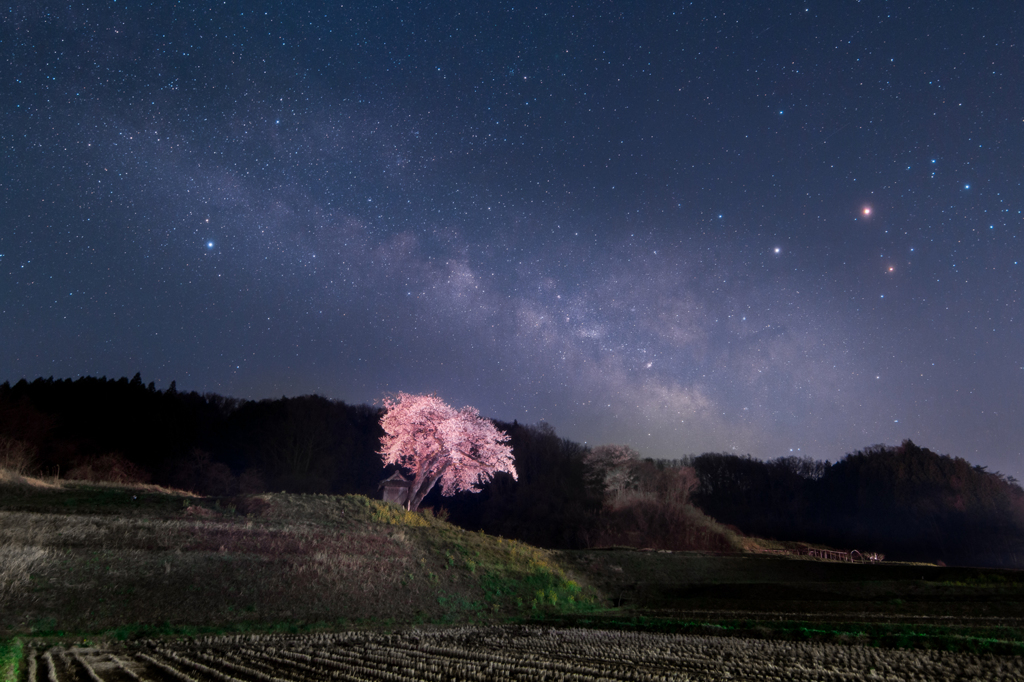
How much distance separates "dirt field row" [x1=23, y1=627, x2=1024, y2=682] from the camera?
8906 millimetres

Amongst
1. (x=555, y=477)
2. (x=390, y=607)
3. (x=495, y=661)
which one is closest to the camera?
(x=495, y=661)

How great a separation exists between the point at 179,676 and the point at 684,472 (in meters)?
52.9

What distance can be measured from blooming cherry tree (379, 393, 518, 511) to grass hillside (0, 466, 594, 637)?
288 inches

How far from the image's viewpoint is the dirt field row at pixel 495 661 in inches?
351

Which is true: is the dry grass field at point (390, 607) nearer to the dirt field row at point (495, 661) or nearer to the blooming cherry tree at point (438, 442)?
the dirt field row at point (495, 661)

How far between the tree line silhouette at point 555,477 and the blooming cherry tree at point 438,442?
39.7ft

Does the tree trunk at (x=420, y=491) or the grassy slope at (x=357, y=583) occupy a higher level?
the tree trunk at (x=420, y=491)

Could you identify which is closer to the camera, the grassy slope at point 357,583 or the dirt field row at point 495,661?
the dirt field row at point 495,661

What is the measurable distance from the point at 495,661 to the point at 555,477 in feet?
195

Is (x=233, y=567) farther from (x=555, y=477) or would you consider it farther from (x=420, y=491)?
(x=555, y=477)

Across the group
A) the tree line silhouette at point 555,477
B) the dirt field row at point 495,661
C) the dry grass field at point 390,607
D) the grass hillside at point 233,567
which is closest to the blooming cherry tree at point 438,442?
the dry grass field at point 390,607

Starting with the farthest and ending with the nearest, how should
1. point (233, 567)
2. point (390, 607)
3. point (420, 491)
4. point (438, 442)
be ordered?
point (420, 491), point (438, 442), point (390, 607), point (233, 567)

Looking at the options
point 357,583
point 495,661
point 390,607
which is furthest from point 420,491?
point 495,661

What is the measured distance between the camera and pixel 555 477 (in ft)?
225
